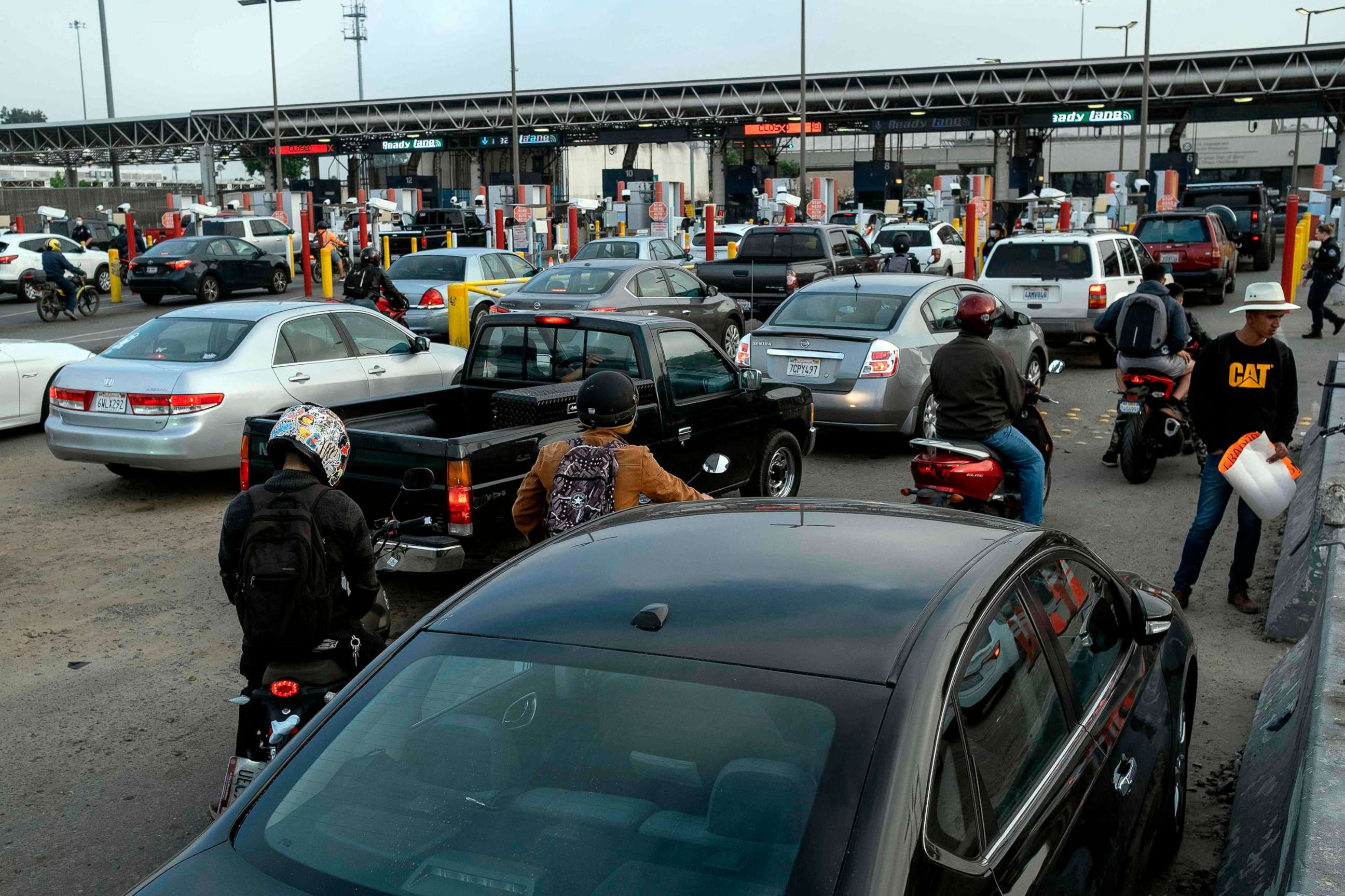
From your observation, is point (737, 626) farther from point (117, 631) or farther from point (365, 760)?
point (117, 631)

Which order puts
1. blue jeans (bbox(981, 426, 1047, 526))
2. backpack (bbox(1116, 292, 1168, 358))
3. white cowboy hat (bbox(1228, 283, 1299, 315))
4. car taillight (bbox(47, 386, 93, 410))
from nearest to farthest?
white cowboy hat (bbox(1228, 283, 1299, 315)) < blue jeans (bbox(981, 426, 1047, 526)) < car taillight (bbox(47, 386, 93, 410)) < backpack (bbox(1116, 292, 1168, 358))

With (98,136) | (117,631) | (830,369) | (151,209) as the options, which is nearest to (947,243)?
(830,369)

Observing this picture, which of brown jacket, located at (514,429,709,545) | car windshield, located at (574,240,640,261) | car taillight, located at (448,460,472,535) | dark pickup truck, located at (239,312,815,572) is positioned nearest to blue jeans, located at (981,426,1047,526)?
dark pickup truck, located at (239,312,815,572)

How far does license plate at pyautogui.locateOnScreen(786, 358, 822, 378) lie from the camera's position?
461 inches

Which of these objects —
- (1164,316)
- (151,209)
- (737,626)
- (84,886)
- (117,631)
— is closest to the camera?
(737,626)

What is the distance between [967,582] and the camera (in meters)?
2.94

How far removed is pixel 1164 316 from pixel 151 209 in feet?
218

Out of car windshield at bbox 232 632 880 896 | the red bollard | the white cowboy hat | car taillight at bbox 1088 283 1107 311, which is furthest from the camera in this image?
the red bollard

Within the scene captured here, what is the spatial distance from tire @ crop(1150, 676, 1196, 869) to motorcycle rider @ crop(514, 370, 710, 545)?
1963 mm

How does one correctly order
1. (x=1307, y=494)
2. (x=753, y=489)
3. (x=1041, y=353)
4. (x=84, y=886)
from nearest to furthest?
1. (x=84, y=886)
2. (x=1307, y=494)
3. (x=753, y=489)
4. (x=1041, y=353)

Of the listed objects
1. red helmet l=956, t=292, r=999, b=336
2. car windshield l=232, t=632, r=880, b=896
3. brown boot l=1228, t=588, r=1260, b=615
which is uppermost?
red helmet l=956, t=292, r=999, b=336

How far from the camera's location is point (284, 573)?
13.2 feet

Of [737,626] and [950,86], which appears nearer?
[737,626]

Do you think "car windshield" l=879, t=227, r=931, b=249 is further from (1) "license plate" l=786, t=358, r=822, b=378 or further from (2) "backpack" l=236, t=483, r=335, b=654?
(2) "backpack" l=236, t=483, r=335, b=654
